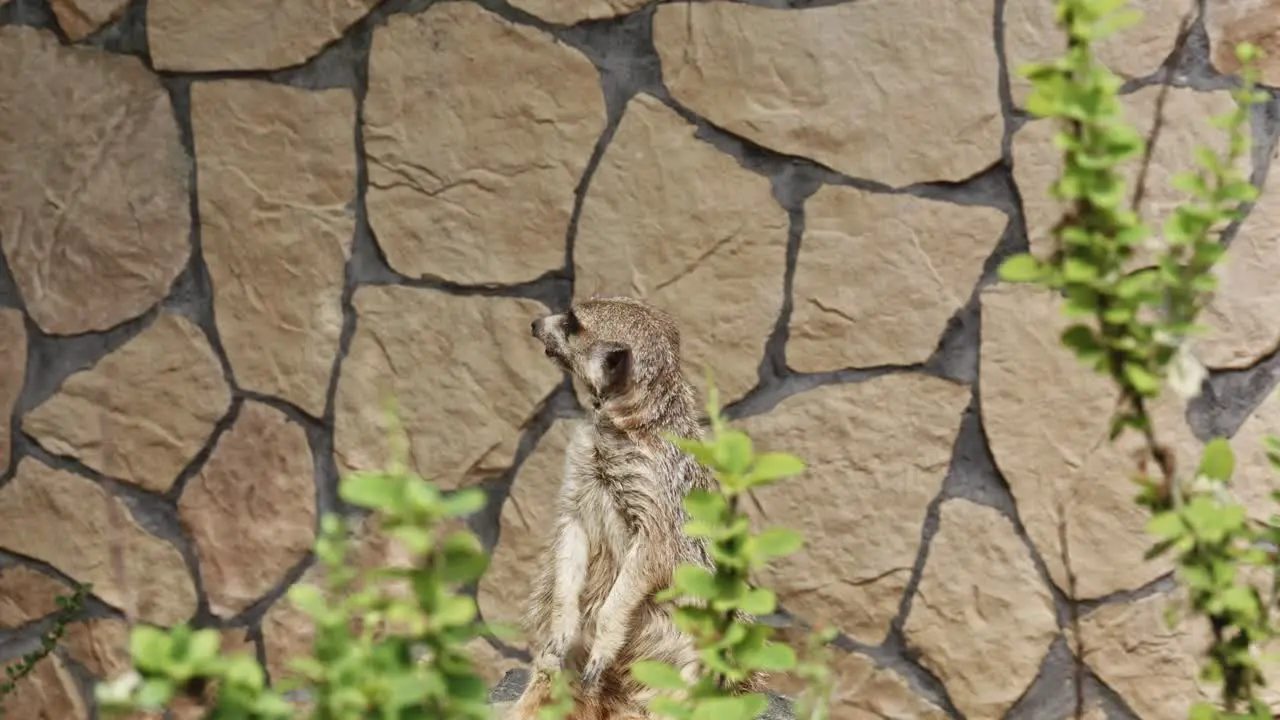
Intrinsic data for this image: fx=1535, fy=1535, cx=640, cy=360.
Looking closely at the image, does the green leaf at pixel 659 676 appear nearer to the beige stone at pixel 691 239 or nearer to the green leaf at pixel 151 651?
the green leaf at pixel 151 651

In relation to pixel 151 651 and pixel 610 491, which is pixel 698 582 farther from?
pixel 610 491

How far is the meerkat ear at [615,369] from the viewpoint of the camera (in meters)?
2.65

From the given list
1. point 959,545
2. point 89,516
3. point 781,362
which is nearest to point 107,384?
point 89,516

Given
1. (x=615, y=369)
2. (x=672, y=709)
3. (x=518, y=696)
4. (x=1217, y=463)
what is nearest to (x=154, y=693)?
(x=672, y=709)

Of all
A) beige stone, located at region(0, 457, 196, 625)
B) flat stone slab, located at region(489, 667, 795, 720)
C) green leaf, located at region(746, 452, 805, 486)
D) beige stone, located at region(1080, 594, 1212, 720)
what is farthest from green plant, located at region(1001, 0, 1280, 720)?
beige stone, located at region(0, 457, 196, 625)

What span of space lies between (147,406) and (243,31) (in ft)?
3.50

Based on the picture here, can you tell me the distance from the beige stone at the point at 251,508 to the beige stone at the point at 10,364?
54cm

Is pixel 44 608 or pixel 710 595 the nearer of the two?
pixel 710 595

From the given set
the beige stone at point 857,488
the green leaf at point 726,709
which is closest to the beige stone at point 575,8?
the beige stone at point 857,488

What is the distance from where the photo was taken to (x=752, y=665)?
1.20 metres

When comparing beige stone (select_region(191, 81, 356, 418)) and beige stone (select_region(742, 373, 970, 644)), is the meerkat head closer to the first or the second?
beige stone (select_region(742, 373, 970, 644))

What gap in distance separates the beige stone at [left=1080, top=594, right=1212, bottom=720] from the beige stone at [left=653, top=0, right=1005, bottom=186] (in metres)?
1.11

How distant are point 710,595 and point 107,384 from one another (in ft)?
11.3

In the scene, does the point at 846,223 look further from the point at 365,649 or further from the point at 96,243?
the point at 365,649
